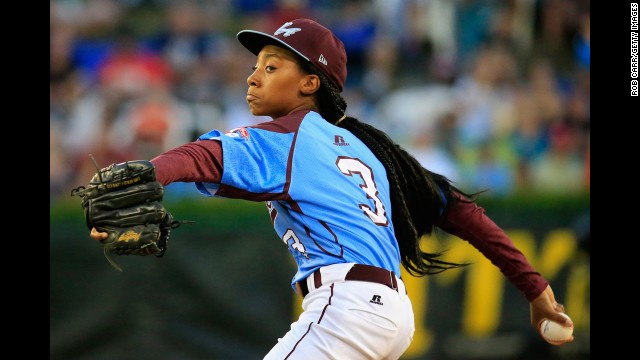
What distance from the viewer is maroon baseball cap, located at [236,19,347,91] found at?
4133 millimetres

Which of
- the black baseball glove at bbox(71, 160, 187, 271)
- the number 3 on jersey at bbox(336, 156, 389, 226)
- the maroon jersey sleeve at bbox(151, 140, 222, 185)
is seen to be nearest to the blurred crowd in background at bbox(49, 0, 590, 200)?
the number 3 on jersey at bbox(336, 156, 389, 226)

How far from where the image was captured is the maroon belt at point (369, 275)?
3793mm

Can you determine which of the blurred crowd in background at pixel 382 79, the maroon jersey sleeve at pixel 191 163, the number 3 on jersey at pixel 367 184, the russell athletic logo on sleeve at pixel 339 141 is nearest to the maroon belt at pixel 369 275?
the number 3 on jersey at pixel 367 184

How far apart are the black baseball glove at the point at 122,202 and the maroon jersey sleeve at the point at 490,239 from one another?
188cm

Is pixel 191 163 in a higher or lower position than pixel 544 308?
higher

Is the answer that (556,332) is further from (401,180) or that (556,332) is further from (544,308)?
(401,180)

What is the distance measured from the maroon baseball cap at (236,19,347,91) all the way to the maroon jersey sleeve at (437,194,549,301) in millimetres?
949

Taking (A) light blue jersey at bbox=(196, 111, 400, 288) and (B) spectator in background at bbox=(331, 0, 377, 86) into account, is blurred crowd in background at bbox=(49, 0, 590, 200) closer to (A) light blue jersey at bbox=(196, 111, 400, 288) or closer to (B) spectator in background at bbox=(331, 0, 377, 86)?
(B) spectator in background at bbox=(331, 0, 377, 86)

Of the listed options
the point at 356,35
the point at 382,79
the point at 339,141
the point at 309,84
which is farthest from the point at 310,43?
the point at 356,35

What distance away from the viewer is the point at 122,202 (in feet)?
10.4

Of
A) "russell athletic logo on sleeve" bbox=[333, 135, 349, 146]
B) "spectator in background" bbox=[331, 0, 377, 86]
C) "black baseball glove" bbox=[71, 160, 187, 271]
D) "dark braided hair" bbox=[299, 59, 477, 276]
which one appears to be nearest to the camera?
"black baseball glove" bbox=[71, 160, 187, 271]

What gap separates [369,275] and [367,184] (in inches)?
16.3

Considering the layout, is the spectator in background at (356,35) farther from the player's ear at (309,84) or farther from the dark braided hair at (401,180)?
the player's ear at (309,84)
